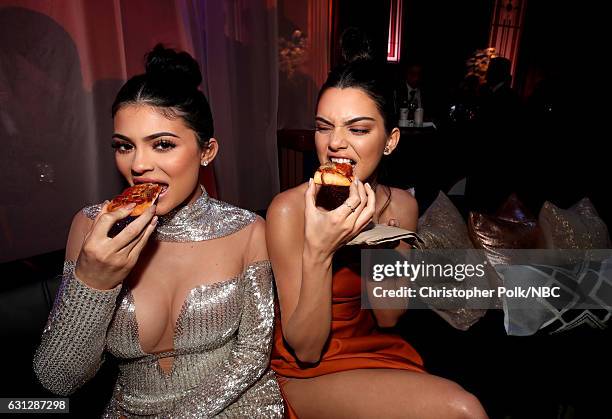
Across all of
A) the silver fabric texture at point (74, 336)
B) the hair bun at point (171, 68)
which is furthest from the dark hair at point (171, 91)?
the silver fabric texture at point (74, 336)

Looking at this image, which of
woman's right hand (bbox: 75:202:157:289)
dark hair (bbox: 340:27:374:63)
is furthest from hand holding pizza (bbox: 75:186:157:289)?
dark hair (bbox: 340:27:374:63)

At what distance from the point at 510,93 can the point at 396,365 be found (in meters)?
4.17

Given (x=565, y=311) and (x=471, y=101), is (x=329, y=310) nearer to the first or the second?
(x=565, y=311)

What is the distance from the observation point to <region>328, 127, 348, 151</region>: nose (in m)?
1.68

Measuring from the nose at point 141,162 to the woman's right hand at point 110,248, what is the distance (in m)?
0.20

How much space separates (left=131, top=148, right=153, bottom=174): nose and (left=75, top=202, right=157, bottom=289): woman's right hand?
0.20 meters

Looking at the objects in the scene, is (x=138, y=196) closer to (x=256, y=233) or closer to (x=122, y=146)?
(x=122, y=146)

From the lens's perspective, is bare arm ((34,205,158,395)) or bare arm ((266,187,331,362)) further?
bare arm ((266,187,331,362))

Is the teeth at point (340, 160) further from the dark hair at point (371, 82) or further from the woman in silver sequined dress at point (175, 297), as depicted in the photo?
the woman in silver sequined dress at point (175, 297)

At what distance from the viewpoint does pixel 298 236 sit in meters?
1.62

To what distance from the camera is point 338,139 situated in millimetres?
1694

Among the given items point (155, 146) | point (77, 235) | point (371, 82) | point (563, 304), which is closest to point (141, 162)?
point (155, 146)

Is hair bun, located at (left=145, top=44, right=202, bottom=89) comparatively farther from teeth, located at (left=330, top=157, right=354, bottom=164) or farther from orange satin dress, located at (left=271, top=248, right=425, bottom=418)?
orange satin dress, located at (left=271, top=248, right=425, bottom=418)

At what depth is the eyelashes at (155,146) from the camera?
1.39 m
